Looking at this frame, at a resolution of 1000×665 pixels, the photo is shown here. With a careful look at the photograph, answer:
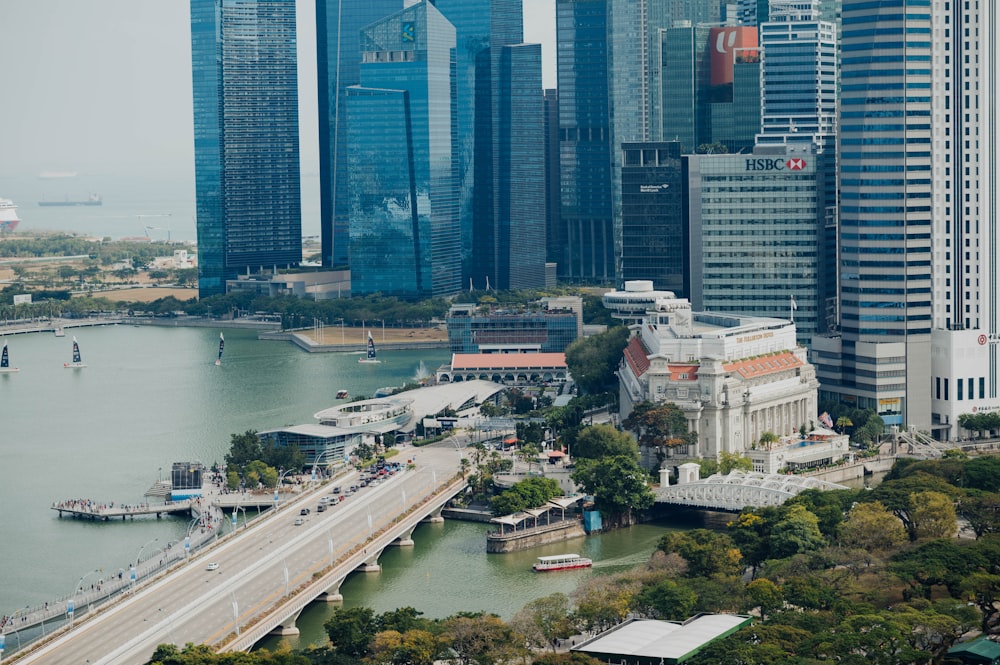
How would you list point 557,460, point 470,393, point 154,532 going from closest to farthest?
point 154,532
point 557,460
point 470,393

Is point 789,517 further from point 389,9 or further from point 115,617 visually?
point 389,9

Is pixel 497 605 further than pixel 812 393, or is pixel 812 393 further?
pixel 812 393

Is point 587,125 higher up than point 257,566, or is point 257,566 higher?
point 587,125

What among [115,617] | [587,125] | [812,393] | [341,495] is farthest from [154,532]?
[587,125]

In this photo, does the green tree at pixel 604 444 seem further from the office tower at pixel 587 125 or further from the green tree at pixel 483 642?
the office tower at pixel 587 125

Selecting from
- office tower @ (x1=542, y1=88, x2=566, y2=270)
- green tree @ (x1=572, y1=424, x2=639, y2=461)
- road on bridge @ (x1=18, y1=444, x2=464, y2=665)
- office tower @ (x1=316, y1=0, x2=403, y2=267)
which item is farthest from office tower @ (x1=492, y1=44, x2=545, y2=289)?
road on bridge @ (x1=18, y1=444, x2=464, y2=665)

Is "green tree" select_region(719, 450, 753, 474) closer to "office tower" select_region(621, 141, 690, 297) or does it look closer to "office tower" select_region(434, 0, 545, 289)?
"office tower" select_region(621, 141, 690, 297)

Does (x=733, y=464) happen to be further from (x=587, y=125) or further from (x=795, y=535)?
(x=587, y=125)

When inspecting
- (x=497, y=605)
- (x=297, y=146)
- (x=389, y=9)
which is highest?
(x=389, y=9)
